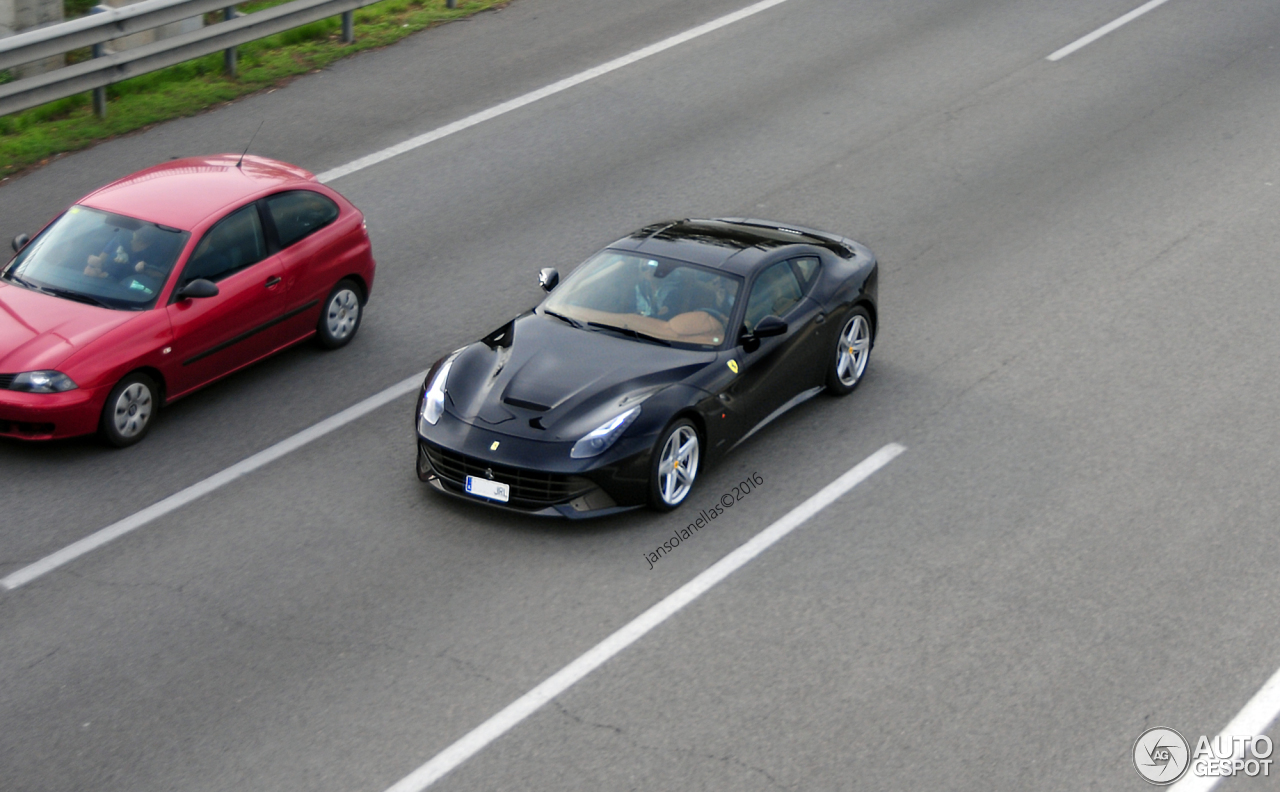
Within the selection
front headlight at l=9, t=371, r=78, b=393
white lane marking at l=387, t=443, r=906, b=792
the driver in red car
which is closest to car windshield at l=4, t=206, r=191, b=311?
the driver in red car

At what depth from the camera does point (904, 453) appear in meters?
9.76

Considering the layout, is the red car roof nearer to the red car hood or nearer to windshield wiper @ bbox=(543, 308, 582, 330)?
the red car hood

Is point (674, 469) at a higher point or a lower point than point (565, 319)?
lower

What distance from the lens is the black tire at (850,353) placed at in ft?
34.1

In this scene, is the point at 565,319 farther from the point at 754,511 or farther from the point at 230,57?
the point at 230,57

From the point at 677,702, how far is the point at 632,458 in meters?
1.89

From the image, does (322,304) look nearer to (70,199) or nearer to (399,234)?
(399,234)

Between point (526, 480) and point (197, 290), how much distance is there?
9.82 feet

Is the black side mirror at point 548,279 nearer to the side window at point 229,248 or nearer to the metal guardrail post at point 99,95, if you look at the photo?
the side window at point 229,248

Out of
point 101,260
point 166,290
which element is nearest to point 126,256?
point 101,260

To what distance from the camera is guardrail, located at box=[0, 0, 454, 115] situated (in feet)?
46.6

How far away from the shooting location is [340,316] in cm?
1127

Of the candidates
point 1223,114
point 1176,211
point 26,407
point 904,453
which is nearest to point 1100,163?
point 1176,211

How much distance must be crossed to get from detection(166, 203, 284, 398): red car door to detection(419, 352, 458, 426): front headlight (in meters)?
1.87
